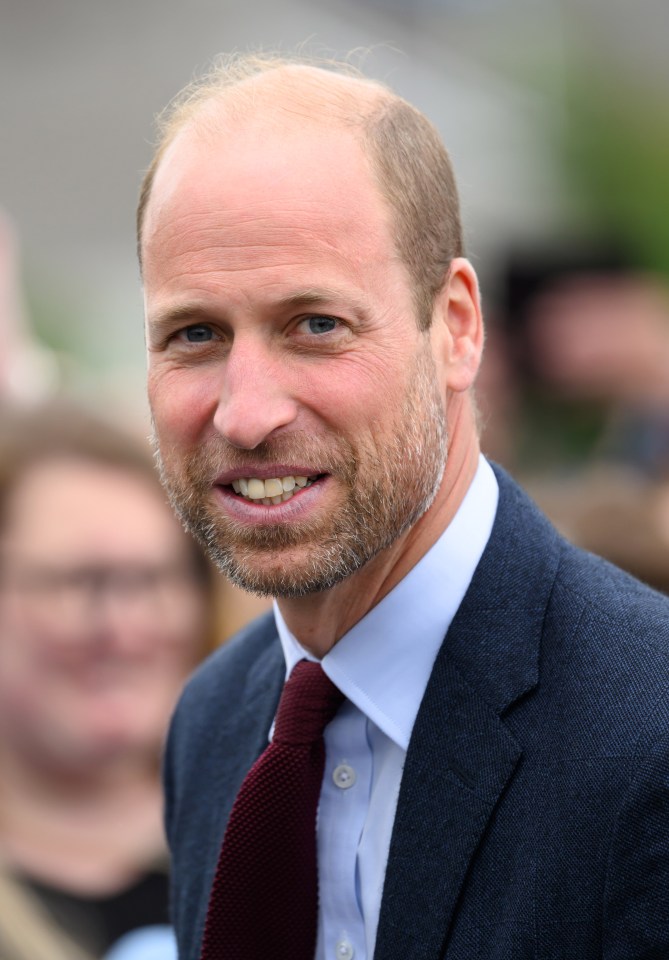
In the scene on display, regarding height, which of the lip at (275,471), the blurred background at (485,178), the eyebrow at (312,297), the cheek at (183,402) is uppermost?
the eyebrow at (312,297)

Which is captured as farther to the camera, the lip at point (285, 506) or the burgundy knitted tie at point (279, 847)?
the burgundy knitted tie at point (279, 847)

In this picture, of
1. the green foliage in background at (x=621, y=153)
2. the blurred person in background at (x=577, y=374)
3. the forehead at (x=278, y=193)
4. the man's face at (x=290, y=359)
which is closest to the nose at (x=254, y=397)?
the man's face at (x=290, y=359)

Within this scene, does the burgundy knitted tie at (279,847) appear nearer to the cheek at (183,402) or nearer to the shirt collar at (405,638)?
the shirt collar at (405,638)

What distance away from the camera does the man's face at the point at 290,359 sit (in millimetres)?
2211

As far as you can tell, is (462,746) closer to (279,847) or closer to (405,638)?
(405,638)

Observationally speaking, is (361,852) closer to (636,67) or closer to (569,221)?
(569,221)

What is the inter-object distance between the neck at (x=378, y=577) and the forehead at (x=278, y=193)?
448 mm

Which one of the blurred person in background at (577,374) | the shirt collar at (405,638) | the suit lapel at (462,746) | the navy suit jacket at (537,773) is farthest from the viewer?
the blurred person in background at (577,374)

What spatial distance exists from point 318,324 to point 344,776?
78 cm

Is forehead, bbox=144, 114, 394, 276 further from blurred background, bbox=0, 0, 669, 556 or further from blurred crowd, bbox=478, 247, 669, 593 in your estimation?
blurred crowd, bbox=478, 247, 669, 593

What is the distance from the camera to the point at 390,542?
2.34 meters

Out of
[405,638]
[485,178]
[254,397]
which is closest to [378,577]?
[405,638]

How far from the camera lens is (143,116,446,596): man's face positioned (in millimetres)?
2211

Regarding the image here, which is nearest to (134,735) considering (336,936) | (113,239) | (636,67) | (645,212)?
(336,936)
